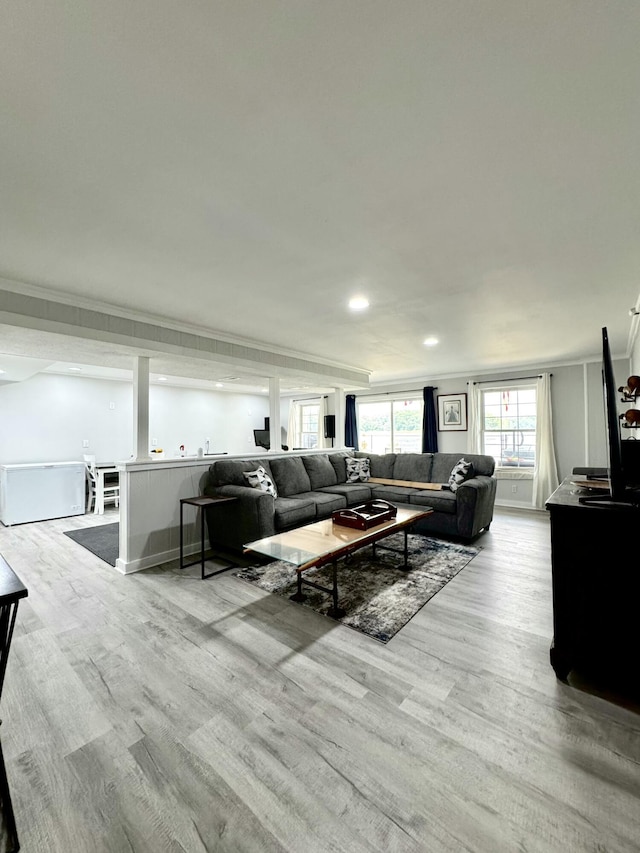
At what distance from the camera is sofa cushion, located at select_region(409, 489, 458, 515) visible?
4289mm

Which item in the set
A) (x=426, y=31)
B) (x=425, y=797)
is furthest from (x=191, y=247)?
(x=425, y=797)

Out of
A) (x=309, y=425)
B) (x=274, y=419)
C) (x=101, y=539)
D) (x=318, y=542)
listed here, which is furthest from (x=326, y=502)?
(x=309, y=425)

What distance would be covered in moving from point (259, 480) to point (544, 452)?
190 inches

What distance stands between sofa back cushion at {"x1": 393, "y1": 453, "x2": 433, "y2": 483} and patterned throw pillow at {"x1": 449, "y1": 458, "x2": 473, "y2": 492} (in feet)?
2.00

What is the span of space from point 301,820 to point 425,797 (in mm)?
440

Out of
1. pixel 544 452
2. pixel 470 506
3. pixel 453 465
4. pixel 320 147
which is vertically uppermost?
pixel 320 147

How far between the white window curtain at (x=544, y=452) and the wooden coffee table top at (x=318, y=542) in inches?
148

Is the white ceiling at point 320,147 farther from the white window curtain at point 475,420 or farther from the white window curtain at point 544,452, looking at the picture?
the white window curtain at point 475,420

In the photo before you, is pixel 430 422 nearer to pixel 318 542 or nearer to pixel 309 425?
pixel 309 425

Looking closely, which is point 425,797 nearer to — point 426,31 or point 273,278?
point 426,31

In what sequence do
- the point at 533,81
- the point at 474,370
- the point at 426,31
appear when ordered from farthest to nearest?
1. the point at 474,370
2. the point at 533,81
3. the point at 426,31

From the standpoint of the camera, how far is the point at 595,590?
69.9 inches

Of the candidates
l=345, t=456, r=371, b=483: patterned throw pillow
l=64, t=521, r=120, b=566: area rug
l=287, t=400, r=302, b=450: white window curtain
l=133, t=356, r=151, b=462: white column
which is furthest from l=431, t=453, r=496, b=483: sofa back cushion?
l=287, t=400, r=302, b=450: white window curtain

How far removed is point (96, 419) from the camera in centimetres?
659
